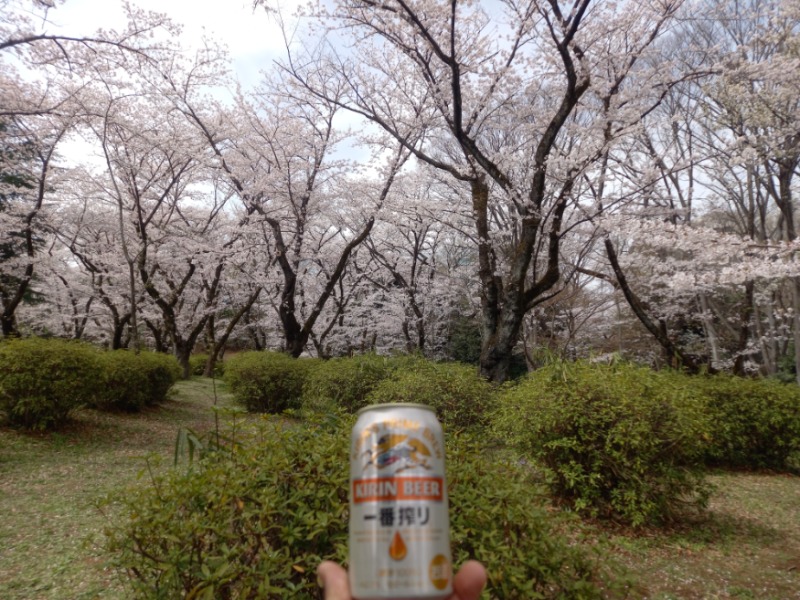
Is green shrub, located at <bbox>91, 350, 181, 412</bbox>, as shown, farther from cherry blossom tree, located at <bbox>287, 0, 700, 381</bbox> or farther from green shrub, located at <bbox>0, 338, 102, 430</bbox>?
cherry blossom tree, located at <bbox>287, 0, 700, 381</bbox>

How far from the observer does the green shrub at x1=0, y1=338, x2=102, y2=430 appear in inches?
279

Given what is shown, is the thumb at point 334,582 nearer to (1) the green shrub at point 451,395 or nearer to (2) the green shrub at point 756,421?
(1) the green shrub at point 451,395

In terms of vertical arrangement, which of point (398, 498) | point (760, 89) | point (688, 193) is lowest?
point (398, 498)

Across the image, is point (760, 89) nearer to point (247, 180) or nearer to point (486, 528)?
point (486, 528)

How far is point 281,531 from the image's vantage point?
191 cm

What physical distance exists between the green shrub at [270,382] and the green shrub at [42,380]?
150 inches

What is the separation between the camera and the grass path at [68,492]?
132 inches

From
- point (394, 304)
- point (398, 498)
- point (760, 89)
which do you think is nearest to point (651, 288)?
point (760, 89)

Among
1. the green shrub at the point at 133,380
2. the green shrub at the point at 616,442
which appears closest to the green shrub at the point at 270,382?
the green shrub at the point at 133,380

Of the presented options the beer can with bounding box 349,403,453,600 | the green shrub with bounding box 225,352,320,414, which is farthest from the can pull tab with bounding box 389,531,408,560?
the green shrub with bounding box 225,352,320,414

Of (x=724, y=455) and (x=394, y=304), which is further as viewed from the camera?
(x=394, y=304)

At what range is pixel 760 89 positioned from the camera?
31.7ft

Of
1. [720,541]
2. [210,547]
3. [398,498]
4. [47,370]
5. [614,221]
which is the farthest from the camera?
[614,221]

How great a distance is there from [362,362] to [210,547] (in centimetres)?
752
